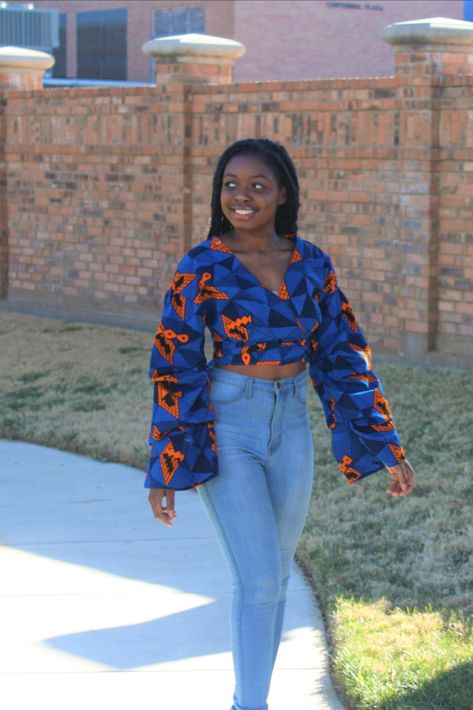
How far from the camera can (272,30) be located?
31.5m

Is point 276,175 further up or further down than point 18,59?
further down

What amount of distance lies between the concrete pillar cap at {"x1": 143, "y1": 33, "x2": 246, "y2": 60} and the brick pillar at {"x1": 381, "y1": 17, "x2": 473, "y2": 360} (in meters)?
2.40

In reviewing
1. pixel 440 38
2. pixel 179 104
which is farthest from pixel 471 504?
pixel 179 104

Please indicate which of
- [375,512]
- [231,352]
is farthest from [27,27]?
[231,352]

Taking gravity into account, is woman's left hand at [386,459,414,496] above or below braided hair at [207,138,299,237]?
below

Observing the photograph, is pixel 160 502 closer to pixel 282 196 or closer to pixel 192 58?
pixel 282 196

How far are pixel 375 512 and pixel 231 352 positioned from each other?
309 centimetres

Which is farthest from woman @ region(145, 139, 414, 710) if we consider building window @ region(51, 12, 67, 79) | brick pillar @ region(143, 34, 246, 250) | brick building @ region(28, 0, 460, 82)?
building window @ region(51, 12, 67, 79)

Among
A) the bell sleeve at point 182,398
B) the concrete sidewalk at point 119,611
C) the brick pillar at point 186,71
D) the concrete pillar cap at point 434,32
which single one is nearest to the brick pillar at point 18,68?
the brick pillar at point 186,71

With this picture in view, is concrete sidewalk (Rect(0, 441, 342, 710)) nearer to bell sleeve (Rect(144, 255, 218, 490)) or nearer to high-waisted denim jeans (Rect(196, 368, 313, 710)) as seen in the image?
high-waisted denim jeans (Rect(196, 368, 313, 710))

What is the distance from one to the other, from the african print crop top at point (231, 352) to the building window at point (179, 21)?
94.5 feet

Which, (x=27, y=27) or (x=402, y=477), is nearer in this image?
(x=402, y=477)

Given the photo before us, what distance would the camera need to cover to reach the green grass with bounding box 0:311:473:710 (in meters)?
4.77

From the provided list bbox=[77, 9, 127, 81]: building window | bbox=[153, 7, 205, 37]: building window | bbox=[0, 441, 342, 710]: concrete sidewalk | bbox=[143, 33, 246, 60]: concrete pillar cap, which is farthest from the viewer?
bbox=[77, 9, 127, 81]: building window
